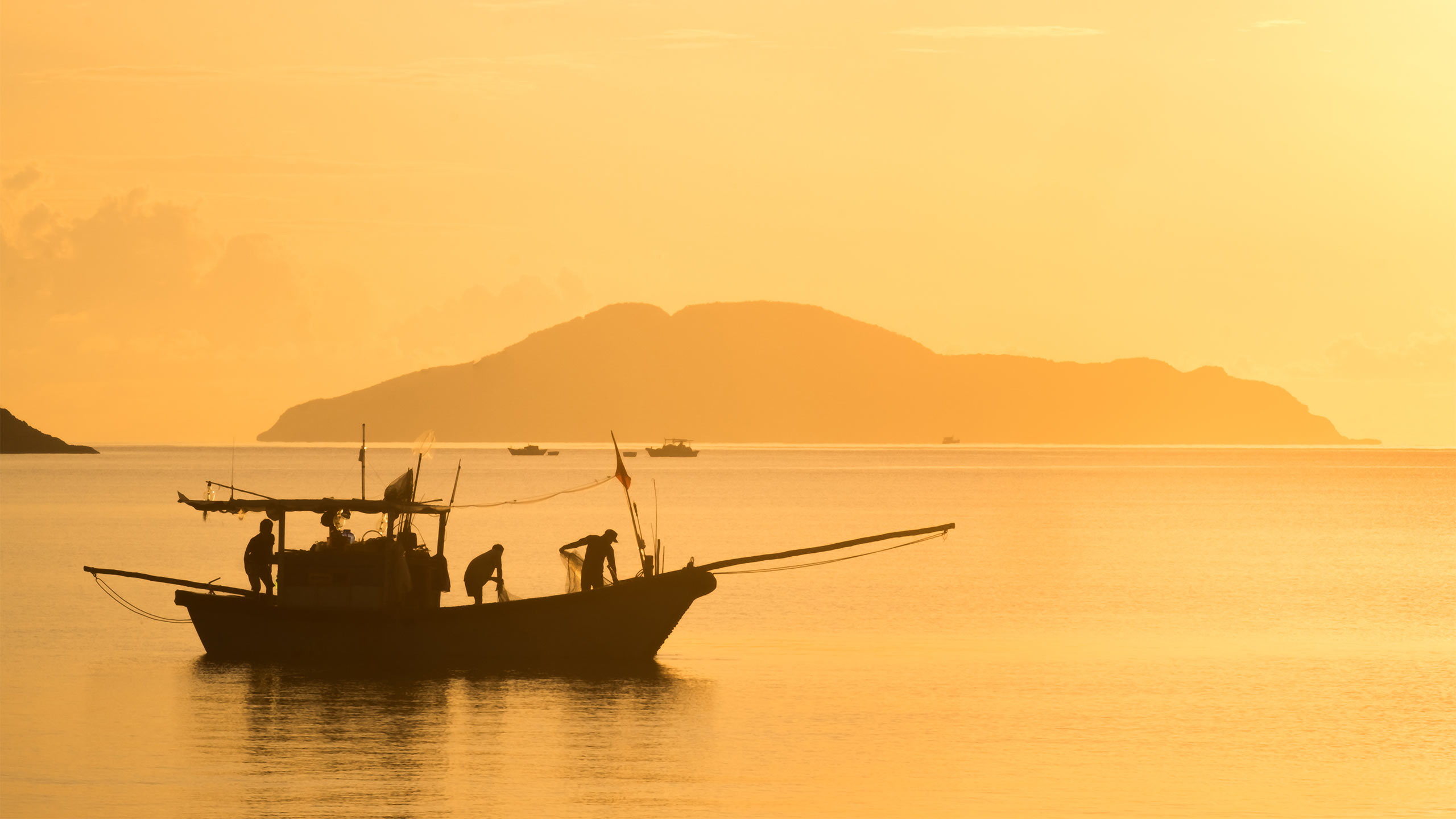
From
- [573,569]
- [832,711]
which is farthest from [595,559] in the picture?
[832,711]

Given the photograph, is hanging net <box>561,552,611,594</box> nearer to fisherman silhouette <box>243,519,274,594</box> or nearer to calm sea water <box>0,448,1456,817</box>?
calm sea water <box>0,448,1456,817</box>

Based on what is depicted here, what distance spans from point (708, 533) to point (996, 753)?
66242 mm

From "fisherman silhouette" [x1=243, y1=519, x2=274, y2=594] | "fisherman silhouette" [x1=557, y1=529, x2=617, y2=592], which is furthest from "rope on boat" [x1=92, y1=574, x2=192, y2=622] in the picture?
"fisherman silhouette" [x1=557, y1=529, x2=617, y2=592]

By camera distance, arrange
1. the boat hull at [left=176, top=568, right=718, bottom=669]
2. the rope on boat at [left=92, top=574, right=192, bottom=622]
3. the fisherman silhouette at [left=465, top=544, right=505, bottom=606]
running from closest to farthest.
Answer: the boat hull at [left=176, top=568, right=718, bottom=669]
the fisherman silhouette at [left=465, top=544, right=505, bottom=606]
the rope on boat at [left=92, top=574, right=192, bottom=622]

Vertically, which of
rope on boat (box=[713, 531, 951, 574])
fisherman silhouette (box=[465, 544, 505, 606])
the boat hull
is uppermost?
rope on boat (box=[713, 531, 951, 574])

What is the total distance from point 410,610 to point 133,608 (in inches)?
690

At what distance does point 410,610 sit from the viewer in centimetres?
3238

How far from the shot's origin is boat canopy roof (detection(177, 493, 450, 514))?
32344 millimetres

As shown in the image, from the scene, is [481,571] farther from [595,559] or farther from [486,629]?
[595,559]

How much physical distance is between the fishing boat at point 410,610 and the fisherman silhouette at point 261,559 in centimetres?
70

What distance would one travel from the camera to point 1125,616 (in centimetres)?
4750

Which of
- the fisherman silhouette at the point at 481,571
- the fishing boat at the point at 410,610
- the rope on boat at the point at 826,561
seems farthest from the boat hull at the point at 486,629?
the rope on boat at the point at 826,561

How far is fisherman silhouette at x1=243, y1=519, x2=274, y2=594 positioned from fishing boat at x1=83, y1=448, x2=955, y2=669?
699 millimetres

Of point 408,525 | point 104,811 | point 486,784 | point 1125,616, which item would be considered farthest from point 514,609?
point 1125,616
